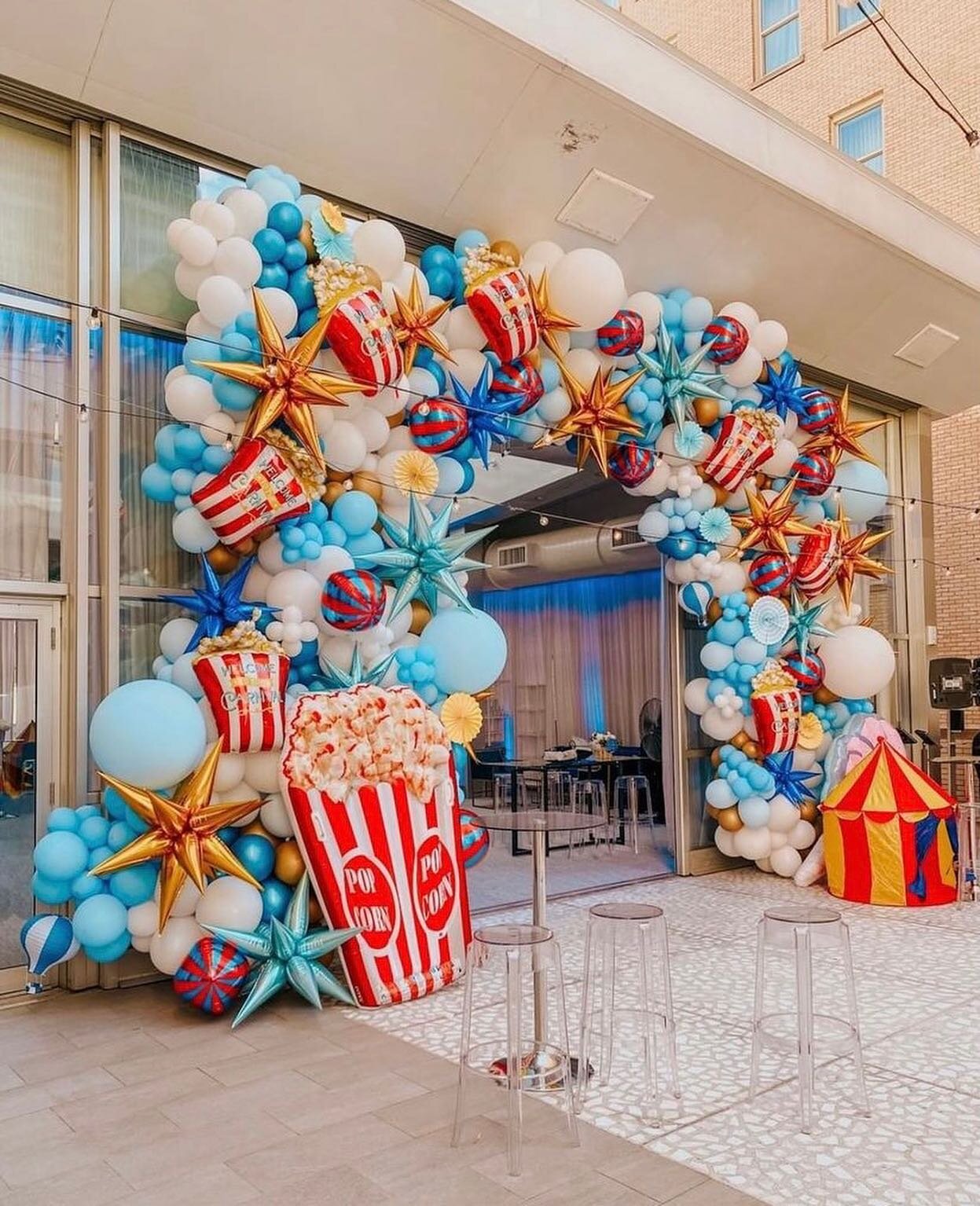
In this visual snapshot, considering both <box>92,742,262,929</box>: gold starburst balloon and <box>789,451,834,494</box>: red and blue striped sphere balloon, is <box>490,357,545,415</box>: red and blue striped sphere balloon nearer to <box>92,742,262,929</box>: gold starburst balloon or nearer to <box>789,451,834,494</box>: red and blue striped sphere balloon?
<box>92,742,262,929</box>: gold starburst balloon

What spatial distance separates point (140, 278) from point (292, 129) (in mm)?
1010

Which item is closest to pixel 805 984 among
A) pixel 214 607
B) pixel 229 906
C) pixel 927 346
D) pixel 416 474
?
pixel 229 906

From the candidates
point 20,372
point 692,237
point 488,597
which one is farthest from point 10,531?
point 488,597

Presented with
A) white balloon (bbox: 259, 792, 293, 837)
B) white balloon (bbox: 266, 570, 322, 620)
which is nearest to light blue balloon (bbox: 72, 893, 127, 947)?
white balloon (bbox: 259, 792, 293, 837)

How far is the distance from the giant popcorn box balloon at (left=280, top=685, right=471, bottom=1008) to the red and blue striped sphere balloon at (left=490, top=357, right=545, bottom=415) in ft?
5.34

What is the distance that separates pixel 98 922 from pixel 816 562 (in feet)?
15.8

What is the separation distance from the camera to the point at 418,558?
4.73 metres

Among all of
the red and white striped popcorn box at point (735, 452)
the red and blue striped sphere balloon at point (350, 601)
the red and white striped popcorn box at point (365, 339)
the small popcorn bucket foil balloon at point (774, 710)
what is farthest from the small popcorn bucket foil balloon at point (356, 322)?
the small popcorn bucket foil balloon at point (774, 710)

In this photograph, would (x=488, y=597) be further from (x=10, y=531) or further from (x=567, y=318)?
(x=10, y=531)

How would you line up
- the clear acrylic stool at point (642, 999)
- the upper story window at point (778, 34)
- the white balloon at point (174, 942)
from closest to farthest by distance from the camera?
the clear acrylic stool at point (642, 999)
the white balloon at point (174, 942)
the upper story window at point (778, 34)

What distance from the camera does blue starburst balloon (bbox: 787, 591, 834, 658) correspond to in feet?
21.9

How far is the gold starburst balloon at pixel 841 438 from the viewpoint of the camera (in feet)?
23.1

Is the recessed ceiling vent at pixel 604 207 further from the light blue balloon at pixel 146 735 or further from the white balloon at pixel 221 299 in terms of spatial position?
the light blue balloon at pixel 146 735

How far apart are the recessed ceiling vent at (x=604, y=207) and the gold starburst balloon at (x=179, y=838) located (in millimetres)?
3480
